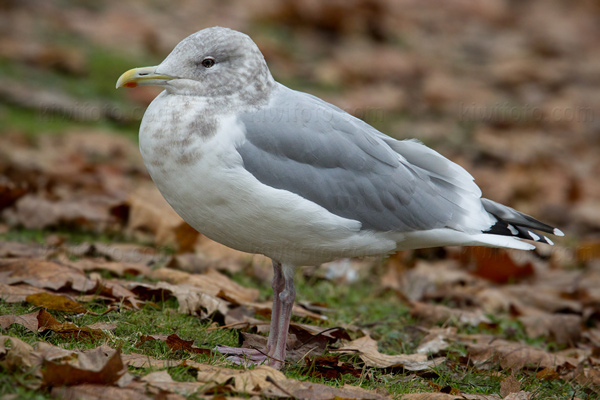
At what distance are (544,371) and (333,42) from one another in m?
8.63

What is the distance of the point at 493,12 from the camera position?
1565 cm

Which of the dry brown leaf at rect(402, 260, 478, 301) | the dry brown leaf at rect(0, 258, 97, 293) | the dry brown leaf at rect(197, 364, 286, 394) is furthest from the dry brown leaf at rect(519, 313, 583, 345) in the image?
the dry brown leaf at rect(0, 258, 97, 293)

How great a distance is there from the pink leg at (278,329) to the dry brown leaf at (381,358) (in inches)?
13.9

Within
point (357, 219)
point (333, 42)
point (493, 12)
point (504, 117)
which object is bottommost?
point (357, 219)

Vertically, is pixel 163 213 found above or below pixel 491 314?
above

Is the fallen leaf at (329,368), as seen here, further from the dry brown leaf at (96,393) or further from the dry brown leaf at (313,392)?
the dry brown leaf at (96,393)

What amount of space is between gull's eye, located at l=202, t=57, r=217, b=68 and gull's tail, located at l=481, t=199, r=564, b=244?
1770mm

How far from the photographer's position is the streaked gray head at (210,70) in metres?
3.77

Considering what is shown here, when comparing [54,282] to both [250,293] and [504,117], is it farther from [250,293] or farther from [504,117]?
[504,117]

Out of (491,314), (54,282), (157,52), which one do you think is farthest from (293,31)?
(54,282)

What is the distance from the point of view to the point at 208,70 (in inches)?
150

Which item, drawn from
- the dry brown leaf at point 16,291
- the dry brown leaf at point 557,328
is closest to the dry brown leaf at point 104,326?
the dry brown leaf at point 16,291

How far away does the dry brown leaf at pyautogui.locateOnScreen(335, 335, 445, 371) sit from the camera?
388 cm

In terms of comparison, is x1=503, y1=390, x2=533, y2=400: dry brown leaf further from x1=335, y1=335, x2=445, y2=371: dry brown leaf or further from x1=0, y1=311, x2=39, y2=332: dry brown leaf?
x1=0, y1=311, x2=39, y2=332: dry brown leaf
